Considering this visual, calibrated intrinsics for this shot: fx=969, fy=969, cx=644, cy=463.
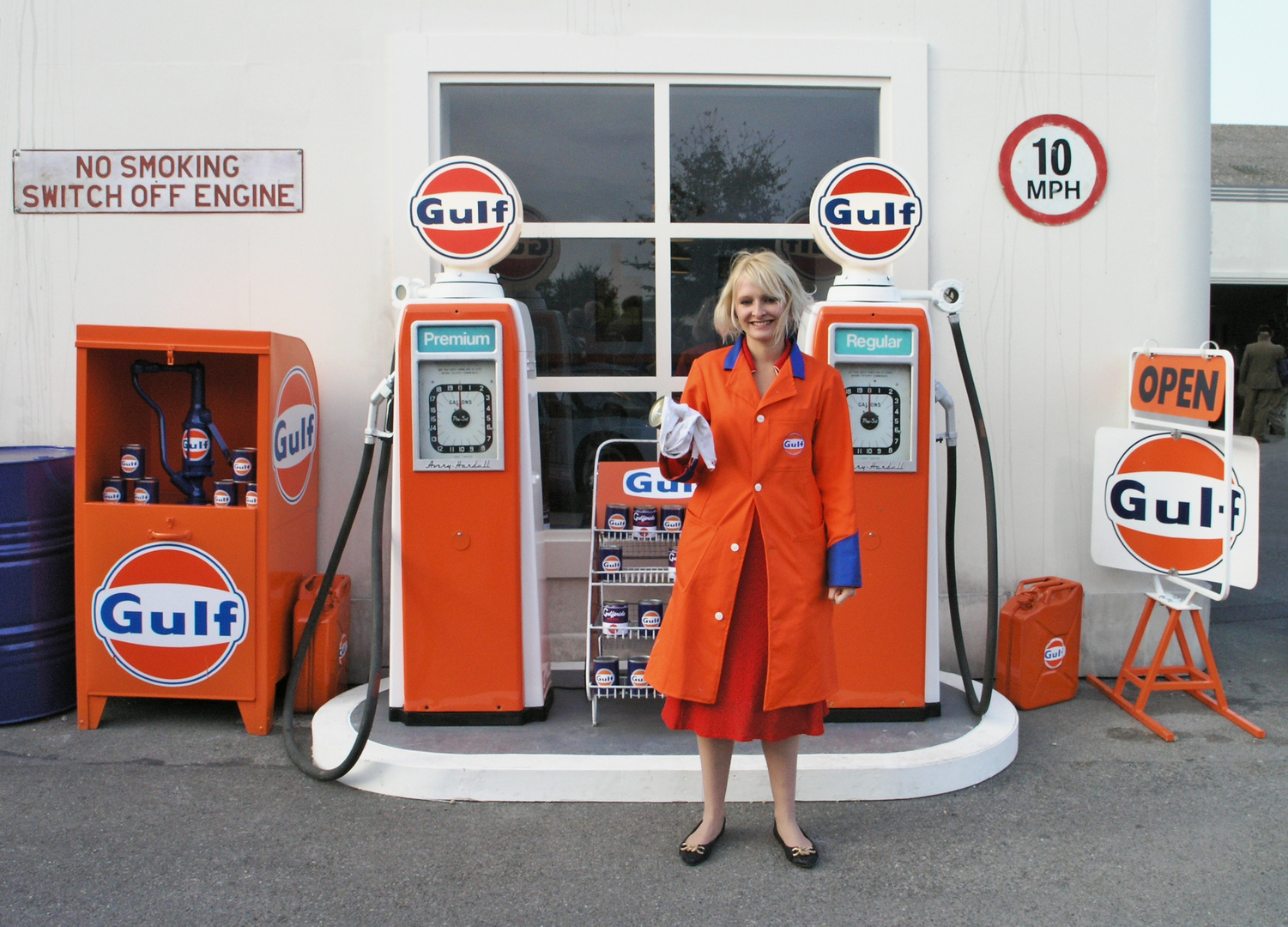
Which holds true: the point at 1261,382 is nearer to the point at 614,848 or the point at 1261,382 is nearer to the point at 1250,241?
the point at 1250,241

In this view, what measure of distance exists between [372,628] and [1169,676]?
13.1 feet

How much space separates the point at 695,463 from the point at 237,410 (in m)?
2.89

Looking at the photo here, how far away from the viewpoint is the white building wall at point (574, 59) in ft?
16.1

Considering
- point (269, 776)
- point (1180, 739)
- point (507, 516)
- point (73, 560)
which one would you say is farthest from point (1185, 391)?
point (73, 560)

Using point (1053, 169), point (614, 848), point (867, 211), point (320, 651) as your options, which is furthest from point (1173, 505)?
point (320, 651)

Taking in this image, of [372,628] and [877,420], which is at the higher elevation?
[877,420]

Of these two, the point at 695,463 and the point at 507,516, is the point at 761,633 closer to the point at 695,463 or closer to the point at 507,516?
the point at 695,463

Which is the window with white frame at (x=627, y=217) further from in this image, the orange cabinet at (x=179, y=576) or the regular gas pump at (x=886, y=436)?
the orange cabinet at (x=179, y=576)

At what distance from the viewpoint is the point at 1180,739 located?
14.4 ft

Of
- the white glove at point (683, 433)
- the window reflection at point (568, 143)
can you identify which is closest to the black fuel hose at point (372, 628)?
the white glove at point (683, 433)

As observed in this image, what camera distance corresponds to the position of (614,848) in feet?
11.0

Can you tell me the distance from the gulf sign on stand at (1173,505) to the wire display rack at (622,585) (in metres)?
2.21

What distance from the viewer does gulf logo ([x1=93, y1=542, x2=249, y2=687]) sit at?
14.1 feet

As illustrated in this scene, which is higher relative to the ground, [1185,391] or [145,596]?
[1185,391]
